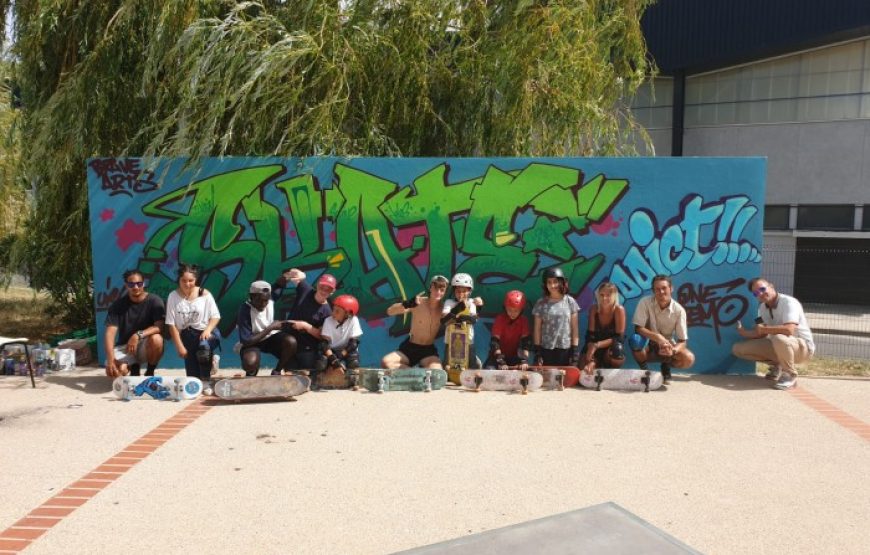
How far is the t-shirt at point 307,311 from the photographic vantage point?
696 centimetres

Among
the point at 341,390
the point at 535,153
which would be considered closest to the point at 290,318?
the point at 341,390

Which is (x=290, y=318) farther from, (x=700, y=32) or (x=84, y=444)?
(x=700, y=32)

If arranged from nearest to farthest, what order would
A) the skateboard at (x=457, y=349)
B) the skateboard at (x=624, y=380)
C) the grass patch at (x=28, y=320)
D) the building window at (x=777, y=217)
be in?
the skateboard at (x=624, y=380) < the skateboard at (x=457, y=349) < the grass patch at (x=28, y=320) < the building window at (x=777, y=217)

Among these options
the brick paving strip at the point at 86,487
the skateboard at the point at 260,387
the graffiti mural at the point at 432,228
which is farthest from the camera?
the graffiti mural at the point at 432,228

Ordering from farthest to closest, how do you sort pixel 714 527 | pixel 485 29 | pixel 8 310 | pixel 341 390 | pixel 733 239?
1. pixel 8 310
2. pixel 485 29
3. pixel 733 239
4. pixel 341 390
5. pixel 714 527

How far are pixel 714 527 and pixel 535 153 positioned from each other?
6.08 meters

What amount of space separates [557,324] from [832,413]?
258 centimetres

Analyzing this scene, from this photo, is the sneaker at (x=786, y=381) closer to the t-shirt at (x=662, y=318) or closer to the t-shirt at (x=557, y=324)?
the t-shirt at (x=662, y=318)

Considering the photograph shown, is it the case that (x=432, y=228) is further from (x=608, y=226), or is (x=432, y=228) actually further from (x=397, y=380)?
(x=608, y=226)

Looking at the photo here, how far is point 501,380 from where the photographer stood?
6.79 meters

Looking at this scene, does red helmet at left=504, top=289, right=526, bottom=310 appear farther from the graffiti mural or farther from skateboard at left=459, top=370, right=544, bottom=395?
skateboard at left=459, top=370, right=544, bottom=395

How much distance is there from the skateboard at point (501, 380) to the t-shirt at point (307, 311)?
1.56m

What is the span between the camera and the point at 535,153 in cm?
903

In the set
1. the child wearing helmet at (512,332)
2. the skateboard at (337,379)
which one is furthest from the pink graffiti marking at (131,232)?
the child wearing helmet at (512,332)
